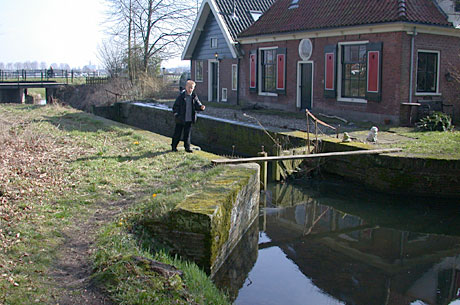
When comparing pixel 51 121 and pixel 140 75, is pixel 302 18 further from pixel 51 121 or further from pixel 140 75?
pixel 140 75

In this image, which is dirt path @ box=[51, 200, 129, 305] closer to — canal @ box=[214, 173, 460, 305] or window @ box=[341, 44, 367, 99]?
canal @ box=[214, 173, 460, 305]

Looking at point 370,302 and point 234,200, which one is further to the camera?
point 234,200

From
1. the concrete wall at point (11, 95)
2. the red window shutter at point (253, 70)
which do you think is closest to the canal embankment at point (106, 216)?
the red window shutter at point (253, 70)

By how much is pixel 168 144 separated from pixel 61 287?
7.56 metres

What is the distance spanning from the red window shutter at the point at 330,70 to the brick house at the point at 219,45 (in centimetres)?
628

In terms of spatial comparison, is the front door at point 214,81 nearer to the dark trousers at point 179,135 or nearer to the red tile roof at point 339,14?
the red tile roof at point 339,14

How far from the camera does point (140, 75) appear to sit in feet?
101

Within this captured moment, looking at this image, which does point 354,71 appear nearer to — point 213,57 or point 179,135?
point 179,135

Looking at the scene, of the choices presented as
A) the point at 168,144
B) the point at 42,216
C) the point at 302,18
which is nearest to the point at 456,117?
the point at 302,18

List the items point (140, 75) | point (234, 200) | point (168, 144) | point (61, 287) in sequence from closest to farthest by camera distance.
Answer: point (61, 287) → point (234, 200) → point (168, 144) → point (140, 75)

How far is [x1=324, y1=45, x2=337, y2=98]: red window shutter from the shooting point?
17.6m

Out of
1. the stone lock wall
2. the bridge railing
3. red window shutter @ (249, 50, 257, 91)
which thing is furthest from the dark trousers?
the bridge railing

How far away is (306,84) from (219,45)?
24.2 ft

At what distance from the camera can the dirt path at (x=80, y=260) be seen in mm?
4348
